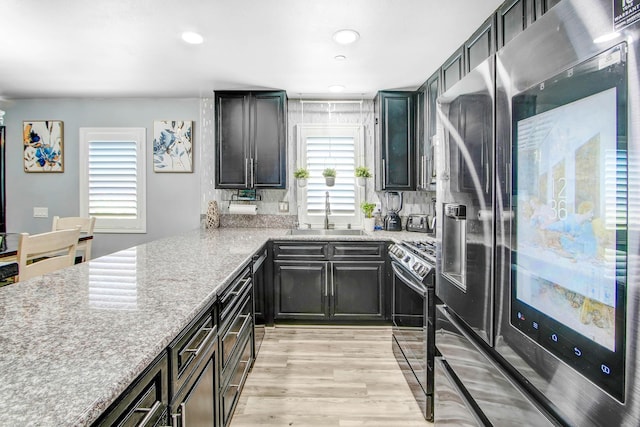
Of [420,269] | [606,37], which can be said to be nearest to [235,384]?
[420,269]

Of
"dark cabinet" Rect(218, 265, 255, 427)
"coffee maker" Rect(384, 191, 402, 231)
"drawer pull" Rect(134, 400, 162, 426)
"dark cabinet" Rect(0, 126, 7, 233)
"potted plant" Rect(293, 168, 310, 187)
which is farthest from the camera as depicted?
"dark cabinet" Rect(0, 126, 7, 233)

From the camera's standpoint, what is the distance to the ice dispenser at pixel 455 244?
1265 millimetres

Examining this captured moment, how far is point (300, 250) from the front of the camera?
3.30 m

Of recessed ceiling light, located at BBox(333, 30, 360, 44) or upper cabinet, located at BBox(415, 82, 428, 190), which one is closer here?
recessed ceiling light, located at BBox(333, 30, 360, 44)

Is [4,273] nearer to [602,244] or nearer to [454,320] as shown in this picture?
[454,320]

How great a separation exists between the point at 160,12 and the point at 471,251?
2178mm

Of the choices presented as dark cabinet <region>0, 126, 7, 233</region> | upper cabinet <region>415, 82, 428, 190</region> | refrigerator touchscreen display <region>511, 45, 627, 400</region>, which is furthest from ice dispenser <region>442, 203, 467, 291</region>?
dark cabinet <region>0, 126, 7, 233</region>

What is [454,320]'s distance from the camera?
1447 mm

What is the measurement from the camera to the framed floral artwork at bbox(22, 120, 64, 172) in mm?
3965

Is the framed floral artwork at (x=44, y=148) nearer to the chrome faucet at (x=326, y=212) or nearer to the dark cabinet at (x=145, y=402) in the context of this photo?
the chrome faucet at (x=326, y=212)

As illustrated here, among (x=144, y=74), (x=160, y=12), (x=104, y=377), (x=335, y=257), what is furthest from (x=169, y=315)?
(x=144, y=74)

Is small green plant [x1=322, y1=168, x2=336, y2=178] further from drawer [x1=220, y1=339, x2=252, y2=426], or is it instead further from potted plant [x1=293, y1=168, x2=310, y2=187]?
drawer [x1=220, y1=339, x2=252, y2=426]

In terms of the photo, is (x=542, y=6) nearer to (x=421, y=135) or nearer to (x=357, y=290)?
(x=421, y=135)

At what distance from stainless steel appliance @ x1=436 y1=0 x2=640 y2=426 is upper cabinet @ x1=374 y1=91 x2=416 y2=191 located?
7.49 feet
